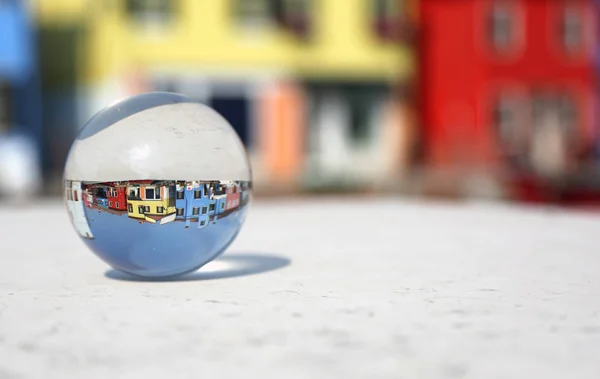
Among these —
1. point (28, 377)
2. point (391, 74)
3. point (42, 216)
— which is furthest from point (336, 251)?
point (391, 74)

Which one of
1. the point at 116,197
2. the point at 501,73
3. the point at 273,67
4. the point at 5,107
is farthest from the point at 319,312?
the point at 501,73

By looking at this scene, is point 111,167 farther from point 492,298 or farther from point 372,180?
point 372,180

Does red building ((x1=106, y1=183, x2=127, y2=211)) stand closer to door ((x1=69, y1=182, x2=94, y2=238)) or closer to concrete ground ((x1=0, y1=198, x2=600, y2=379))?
door ((x1=69, y1=182, x2=94, y2=238))

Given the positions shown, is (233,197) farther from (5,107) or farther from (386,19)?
(386,19)

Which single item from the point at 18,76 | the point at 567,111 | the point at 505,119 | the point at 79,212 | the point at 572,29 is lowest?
the point at 79,212

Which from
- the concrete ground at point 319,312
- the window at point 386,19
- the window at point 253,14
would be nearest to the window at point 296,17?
the window at point 253,14

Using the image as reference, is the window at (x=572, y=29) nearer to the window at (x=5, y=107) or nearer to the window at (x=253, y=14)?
the window at (x=253, y=14)
